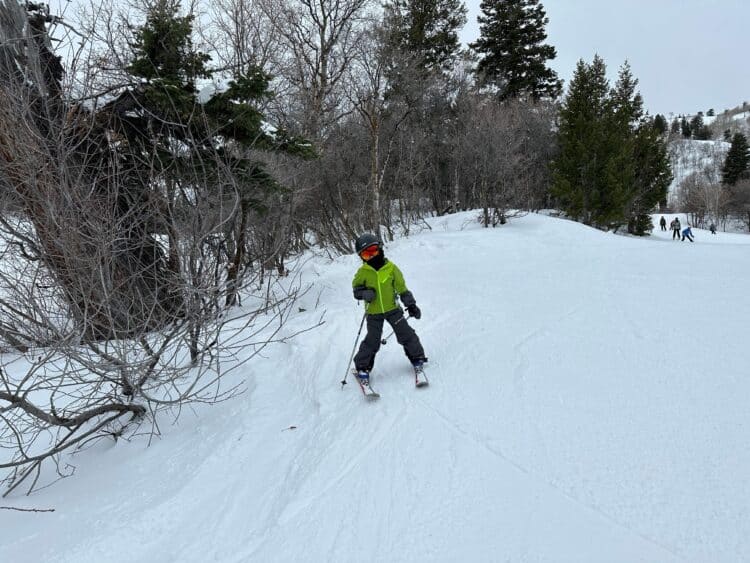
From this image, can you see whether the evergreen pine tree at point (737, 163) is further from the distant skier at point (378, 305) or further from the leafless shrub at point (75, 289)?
the leafless shrub at point (75, 289)

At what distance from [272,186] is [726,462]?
25.0ft

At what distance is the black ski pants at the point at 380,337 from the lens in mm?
4340

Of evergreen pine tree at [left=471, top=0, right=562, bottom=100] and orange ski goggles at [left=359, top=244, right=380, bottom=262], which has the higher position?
evergreen pine tree at [left=471, top=0, right=562, bottom=100]

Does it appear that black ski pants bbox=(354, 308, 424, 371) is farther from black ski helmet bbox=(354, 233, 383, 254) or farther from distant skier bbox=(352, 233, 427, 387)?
black ski helmet bbox=(354, 233, 383, 254)

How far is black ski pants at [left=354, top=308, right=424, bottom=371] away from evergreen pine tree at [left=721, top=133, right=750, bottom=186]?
204ft

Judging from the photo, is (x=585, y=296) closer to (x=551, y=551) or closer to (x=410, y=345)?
(x=410, y=345)

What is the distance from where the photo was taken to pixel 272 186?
25.4 ft

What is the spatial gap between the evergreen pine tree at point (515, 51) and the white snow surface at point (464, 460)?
2284 centimetres

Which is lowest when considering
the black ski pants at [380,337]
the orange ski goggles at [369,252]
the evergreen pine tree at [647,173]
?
the black ski pants at [380,337]

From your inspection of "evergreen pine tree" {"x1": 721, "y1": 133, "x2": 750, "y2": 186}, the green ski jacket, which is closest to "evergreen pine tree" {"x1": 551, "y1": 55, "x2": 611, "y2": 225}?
the green ski jacket

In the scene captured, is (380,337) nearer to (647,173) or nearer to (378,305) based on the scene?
(378,305)

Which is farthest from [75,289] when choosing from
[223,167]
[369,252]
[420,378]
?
[420,378]

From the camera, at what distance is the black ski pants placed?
14.2ft

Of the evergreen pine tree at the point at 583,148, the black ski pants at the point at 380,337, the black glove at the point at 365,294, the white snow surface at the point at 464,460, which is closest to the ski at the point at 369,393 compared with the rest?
the white snow surface at the point at 464,460
